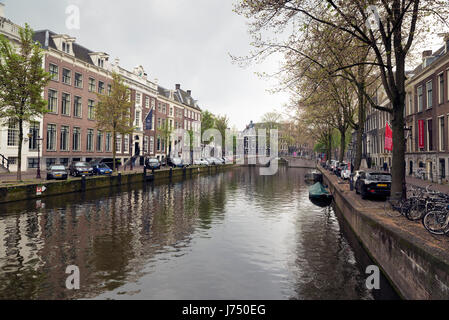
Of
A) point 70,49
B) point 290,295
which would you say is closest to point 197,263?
point 290,295

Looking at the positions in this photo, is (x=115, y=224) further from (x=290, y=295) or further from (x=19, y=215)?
(x=290, y=295)

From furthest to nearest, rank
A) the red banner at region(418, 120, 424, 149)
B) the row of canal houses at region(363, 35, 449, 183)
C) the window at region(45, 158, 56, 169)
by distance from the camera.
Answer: the window at region(45, 158, 56, 169) < the red banner at region(418, 120, 424, 149) < the row of canal houses at region(363, 35, 449, 183)

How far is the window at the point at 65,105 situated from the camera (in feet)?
126

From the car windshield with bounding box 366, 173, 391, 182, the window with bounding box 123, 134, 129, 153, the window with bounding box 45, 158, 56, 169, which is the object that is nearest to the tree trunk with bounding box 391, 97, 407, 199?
the car windshield with bounding box 366, 173, 391, 182

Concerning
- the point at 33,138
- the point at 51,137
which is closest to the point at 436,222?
the point at 33,138

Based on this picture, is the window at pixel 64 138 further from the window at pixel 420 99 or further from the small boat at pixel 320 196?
Result: the window at pixel 420 99

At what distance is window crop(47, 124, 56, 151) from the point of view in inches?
1411

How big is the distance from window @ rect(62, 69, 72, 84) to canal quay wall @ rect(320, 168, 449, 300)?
3927cm

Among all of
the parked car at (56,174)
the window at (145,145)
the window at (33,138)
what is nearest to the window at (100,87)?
the window at (33,138)

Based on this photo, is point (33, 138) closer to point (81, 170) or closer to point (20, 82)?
point (81, 170)

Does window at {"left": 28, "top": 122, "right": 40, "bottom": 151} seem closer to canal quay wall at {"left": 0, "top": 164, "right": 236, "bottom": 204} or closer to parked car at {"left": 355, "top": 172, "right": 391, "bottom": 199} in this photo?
canal quay wall at {"left": 0, "top": 164, "right": 236, "bottom": 204}

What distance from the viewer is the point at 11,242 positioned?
1098cm

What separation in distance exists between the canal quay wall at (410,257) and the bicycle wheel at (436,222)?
0.19 m
